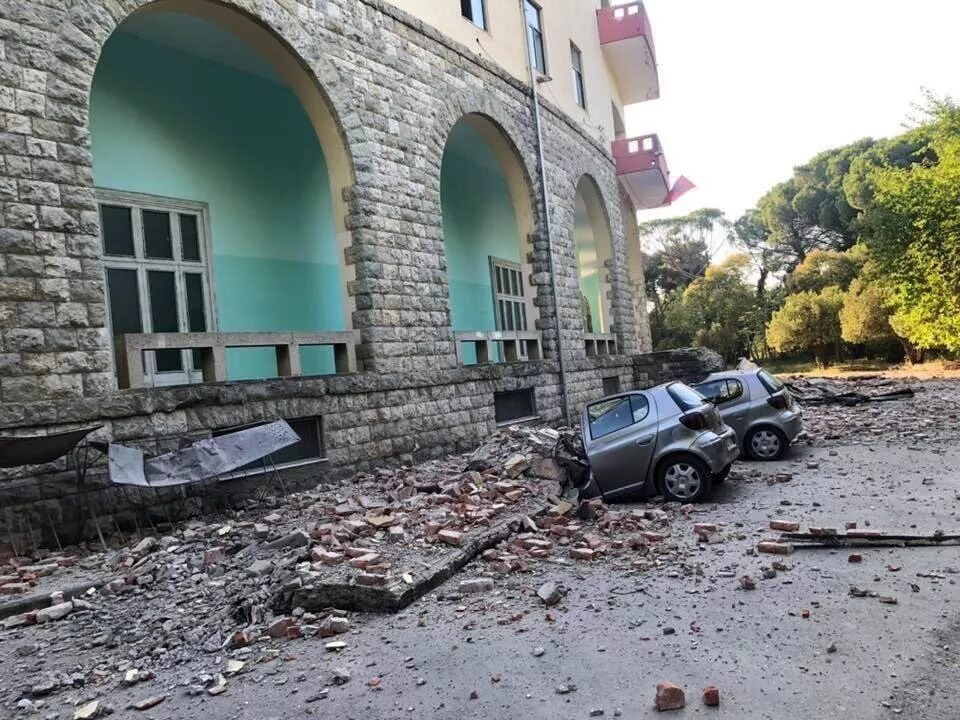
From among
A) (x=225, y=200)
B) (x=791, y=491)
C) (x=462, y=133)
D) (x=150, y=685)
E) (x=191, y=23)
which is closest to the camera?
(x=150, y=685)

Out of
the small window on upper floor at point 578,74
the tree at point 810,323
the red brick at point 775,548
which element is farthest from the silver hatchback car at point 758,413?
the tree at point 810,323

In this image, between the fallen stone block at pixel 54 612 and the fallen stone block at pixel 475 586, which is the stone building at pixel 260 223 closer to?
the fallen stone block at pixel 54 612

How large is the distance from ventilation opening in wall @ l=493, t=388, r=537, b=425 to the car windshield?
4.74 metres

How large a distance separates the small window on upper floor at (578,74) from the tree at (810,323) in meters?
17.9

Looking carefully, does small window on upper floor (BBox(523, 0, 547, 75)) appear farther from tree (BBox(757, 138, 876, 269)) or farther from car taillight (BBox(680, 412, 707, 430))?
tree (BBox(757, 138, 876, 269))

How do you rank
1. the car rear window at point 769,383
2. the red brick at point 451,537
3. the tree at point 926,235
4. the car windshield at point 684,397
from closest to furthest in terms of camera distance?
the red brick at point 451,537
the car windshield at point 684,397
the car rear window at point 769,383
the tree at point 926,235

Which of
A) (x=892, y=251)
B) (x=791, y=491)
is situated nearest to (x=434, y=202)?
(x=791, y=491)

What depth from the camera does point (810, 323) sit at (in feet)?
106

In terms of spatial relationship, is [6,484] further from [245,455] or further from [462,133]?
[462,133]

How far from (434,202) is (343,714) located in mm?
9407

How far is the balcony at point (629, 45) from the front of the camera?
72.3 ft

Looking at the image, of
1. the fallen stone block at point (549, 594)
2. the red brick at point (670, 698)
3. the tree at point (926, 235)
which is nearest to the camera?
the red brick at point (670, 698)

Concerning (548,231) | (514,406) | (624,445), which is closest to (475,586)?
(624,445)

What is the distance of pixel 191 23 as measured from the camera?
952cm
